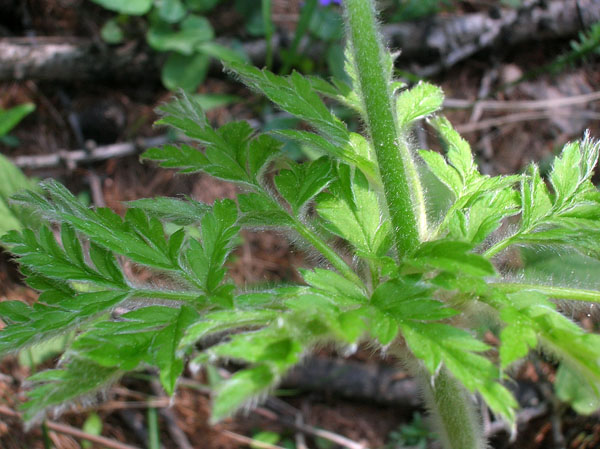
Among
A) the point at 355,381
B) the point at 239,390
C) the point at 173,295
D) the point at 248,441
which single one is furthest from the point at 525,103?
the point at 239,390

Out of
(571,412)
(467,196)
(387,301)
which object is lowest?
(571,412)

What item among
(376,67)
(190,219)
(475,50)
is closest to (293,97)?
(376,67)

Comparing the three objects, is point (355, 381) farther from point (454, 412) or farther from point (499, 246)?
point (499, 246)

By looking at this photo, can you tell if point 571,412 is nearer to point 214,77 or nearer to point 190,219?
point 190,219

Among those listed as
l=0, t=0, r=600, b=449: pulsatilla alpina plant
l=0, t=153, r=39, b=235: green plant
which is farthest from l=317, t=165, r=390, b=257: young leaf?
l=0, t=153, r=39, b=235: green plant

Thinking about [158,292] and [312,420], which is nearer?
[158,292]

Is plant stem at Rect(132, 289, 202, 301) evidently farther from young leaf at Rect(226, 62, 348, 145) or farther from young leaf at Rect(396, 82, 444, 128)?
young leaf at Rect(396, 82, 444, 128)

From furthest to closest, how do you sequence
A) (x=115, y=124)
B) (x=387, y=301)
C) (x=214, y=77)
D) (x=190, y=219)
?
(x=214, y=77) → (x=115, y=124) → (x=190, y=219) → (x=387, y=301)
